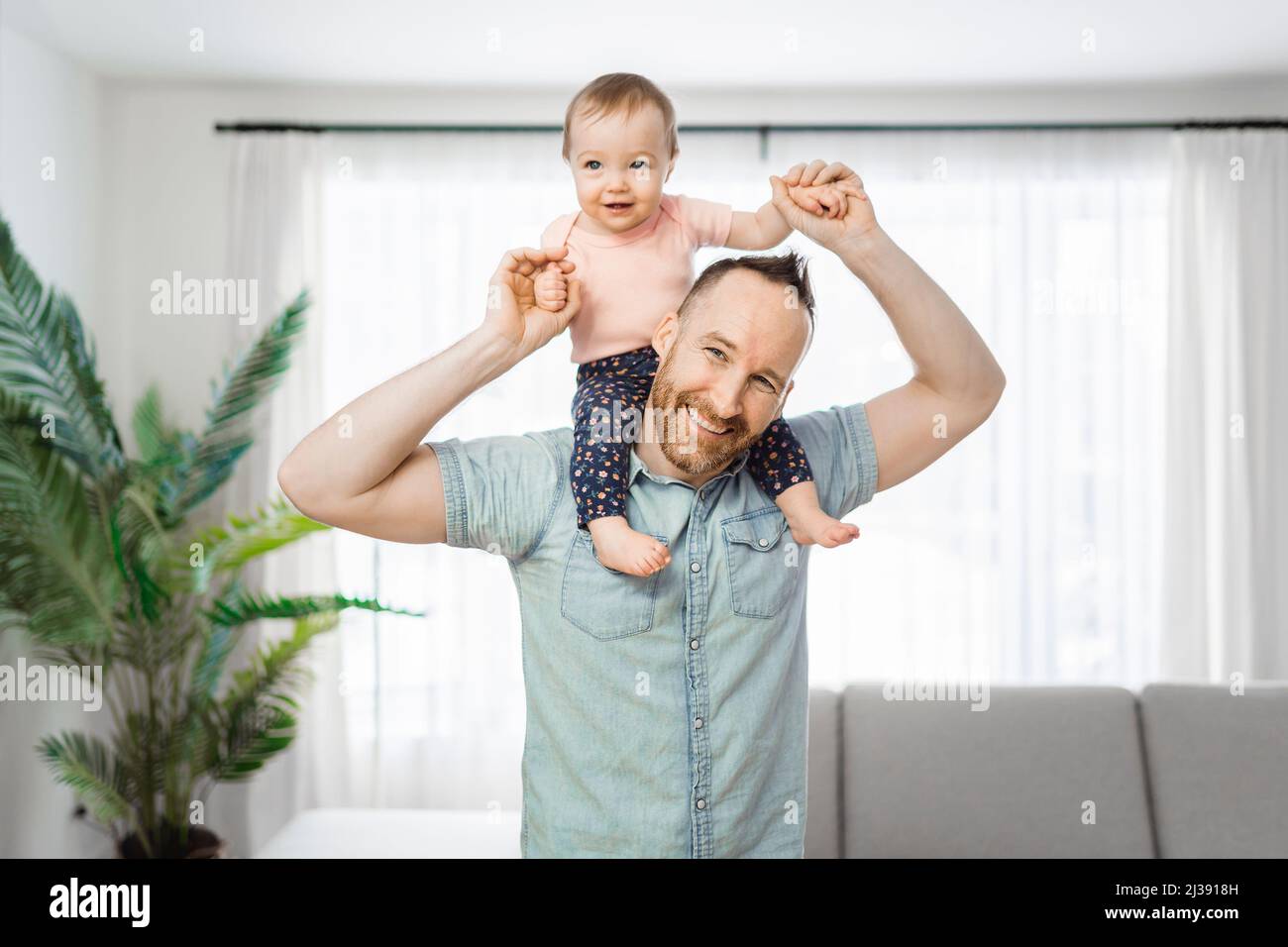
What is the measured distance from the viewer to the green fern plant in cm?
231

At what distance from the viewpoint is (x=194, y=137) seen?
10.3 feet

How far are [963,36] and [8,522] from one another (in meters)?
2.67

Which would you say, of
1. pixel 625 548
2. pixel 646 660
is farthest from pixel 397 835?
pixel 625 548

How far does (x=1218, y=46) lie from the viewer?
2770mm

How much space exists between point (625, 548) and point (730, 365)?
17 centimetres

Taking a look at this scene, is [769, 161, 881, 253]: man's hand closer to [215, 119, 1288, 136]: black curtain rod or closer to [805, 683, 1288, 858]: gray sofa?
[805, 683, 1288, 858]: gray sofa

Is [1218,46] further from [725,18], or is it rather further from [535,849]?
[535,849]

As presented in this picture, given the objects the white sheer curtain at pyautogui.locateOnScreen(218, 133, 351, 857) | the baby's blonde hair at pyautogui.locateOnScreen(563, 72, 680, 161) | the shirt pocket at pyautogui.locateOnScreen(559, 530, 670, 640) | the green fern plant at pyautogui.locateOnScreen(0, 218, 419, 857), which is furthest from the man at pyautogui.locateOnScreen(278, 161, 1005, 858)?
the white sheer curtain at pyautogui.locateOnScreen(218, 133, 351, 857)

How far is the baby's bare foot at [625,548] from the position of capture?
2.55ft

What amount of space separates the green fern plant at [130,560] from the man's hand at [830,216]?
164 centimetres

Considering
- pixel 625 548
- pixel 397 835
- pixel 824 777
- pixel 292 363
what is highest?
pixel 292 363

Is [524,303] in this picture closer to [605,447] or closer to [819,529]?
[605,447]
